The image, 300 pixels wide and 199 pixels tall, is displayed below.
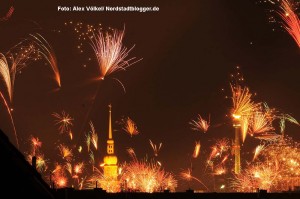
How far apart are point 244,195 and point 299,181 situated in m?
50.0

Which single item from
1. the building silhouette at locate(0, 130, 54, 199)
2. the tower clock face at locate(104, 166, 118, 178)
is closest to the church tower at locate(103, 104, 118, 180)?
the tower clock face at locate(104, 166, 118, 178)

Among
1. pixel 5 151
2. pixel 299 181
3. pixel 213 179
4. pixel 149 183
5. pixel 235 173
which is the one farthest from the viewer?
pixel 213 179

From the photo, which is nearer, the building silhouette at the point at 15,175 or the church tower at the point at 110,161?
the building silhouette at the point at 15,175

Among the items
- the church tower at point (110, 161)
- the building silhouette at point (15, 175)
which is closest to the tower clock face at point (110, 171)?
the church tower at point (110, 161)

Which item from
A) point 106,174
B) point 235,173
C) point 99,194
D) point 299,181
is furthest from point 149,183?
point 106,174

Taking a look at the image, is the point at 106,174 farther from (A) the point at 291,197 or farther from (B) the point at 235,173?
(A) the point at 291,197

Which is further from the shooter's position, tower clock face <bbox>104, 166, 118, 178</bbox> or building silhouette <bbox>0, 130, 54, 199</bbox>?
tower clock face <bbox>104, 166, 118, 178</bbox>

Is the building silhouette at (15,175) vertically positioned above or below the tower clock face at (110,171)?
below

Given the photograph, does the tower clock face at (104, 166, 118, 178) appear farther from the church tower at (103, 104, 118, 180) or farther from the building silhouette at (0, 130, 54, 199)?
the building silhouette at (0, 130, 54, 199)

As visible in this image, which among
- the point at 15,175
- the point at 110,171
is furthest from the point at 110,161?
the point at 15,175

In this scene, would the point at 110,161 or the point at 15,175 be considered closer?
the point at 15,175

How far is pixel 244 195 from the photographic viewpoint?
4803cm

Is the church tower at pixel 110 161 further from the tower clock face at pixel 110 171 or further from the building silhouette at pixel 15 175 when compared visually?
the building silhouette at pixel 15 175

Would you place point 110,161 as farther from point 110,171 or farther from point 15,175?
point 15,175
